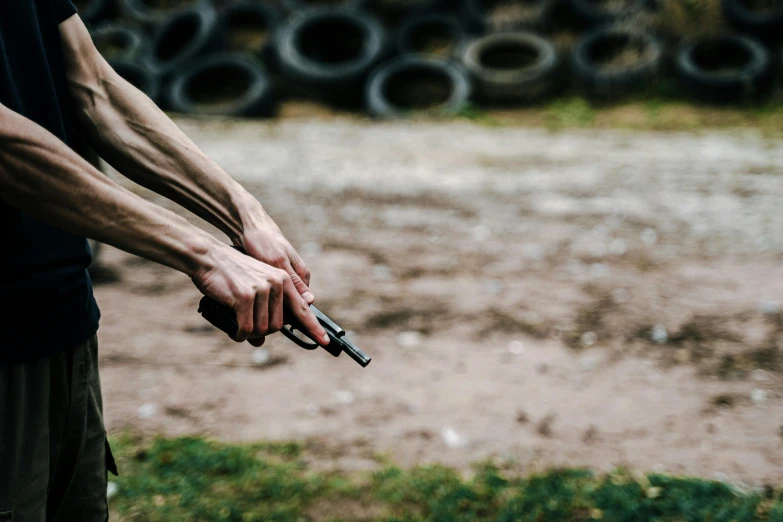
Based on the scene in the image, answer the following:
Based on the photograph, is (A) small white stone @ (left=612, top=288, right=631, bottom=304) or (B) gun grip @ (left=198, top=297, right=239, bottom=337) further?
(A) small white stone @ (left=612, top=288, right=631, bottom=304)

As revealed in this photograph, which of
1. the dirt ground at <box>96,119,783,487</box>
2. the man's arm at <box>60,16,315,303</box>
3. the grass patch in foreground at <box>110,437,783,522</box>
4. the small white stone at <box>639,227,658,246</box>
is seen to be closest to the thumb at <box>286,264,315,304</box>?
the man's arm at <box>60,16,315,303</box>

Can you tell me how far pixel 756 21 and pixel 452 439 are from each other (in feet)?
34.2

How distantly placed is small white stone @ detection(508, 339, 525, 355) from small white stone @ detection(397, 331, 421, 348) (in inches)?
22.0

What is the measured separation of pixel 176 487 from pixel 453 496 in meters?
1.16

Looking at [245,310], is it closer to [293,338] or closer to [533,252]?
[293,338]

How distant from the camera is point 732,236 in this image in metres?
5.85

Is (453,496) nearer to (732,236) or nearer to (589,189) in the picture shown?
(732,236)

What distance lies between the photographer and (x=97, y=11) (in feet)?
46.8

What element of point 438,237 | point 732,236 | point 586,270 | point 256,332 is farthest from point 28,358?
point 732,236

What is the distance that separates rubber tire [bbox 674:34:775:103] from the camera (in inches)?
414

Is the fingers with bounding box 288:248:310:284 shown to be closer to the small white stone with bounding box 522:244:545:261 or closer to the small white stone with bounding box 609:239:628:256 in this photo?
the small white stone with bounding box 522:244:545:261

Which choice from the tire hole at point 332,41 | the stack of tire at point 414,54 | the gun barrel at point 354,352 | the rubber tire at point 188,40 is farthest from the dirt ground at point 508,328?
the tire hole at point 332,41

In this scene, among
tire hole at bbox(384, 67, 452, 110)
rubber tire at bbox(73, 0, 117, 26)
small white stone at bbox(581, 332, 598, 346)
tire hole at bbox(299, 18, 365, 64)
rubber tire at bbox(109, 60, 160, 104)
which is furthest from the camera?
rubber tire at bbox(73, 0, 117, 26)

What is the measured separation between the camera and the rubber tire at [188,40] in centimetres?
1251
